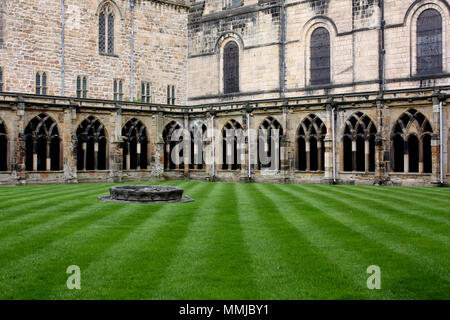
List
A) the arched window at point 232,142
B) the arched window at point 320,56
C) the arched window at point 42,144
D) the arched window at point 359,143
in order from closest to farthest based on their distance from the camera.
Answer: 1. the arched window at point 359,143
2. the arched window at point 42,144
3. the arched window at point 232,142
4. the arched window at point 320,56

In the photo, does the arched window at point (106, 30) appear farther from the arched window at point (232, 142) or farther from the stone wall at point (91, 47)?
the arched window at point (232, 142)

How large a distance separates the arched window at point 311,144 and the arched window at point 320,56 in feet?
25.4

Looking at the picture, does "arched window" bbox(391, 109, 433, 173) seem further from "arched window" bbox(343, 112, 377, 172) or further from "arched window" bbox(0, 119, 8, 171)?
"arched window" bbox(0, 119, 8, 171)

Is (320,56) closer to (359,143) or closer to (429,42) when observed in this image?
(429,42)

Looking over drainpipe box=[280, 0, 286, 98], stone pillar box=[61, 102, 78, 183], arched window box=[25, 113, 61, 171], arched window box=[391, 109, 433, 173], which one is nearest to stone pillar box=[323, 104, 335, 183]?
arched window box=[391, 109, 433, 173]

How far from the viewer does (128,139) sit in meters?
32.9

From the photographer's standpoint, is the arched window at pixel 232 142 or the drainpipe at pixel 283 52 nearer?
the arched window at pixel 232 142

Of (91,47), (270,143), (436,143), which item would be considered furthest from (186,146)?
(436,143)

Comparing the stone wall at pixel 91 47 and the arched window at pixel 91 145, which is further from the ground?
the stone wall at pixel 91 47

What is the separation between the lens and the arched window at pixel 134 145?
1297 inches

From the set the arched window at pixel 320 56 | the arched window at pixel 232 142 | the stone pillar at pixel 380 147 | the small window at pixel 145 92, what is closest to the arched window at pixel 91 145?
the arched window at pixel 232 142

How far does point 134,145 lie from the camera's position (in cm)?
3369

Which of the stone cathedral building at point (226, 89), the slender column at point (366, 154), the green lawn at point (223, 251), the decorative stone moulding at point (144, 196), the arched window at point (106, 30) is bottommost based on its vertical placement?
the green lawn at point (223, 251)
